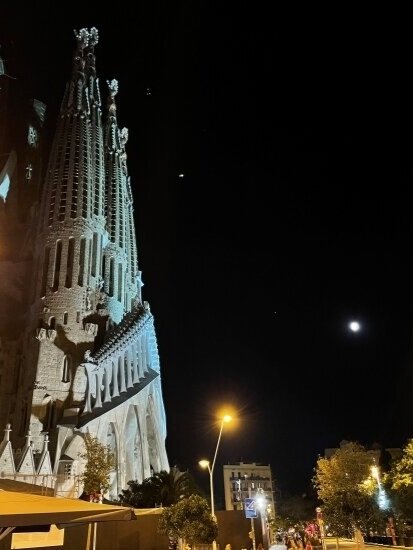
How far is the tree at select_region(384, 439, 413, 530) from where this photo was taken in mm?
40178

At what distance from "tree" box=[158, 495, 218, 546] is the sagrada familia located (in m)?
32.9

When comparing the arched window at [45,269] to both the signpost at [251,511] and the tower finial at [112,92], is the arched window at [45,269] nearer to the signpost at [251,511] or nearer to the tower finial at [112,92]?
the tower finial at [112,92]

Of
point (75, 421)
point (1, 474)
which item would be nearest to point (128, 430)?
point (75, 421)

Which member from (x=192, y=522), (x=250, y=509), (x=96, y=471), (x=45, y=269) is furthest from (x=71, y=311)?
(x=192, y=522)

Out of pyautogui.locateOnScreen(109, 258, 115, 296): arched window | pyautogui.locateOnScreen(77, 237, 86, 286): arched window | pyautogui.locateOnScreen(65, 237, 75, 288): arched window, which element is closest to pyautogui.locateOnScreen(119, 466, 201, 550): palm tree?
pyautogui.locateOnScreen(77, 237, 86, 286): arched window

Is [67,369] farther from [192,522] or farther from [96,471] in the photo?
[192,522]

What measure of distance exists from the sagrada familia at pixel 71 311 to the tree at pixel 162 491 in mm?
6922

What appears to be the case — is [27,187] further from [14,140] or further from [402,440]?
[402,440]

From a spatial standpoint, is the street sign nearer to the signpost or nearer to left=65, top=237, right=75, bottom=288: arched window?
the signpost

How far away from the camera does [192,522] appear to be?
2298 centimetres

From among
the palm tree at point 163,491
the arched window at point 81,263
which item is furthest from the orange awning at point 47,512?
the arched window at point 81,263

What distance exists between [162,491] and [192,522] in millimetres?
29746

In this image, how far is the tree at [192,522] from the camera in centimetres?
2288

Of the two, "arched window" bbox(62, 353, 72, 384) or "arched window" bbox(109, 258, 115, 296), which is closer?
"arched window" bbox(62, 353, 72, 384)
